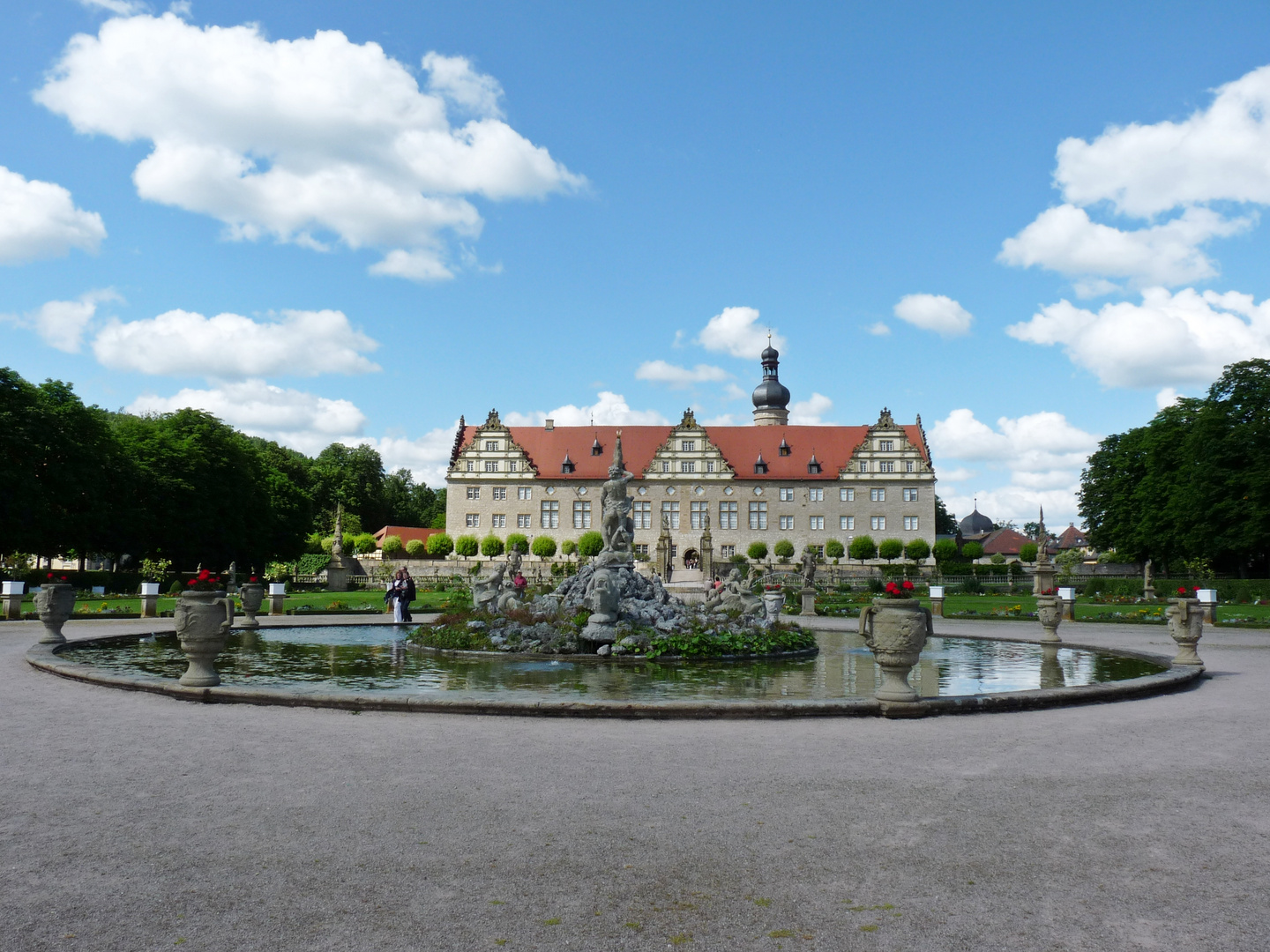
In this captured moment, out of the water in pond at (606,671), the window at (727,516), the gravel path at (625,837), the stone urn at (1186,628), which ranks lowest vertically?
the water in pond at (606,671)

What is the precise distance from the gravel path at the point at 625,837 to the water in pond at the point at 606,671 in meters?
2.55

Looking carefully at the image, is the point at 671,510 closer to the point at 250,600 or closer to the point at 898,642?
the point at 250,600

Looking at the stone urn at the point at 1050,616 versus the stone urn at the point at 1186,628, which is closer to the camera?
the stone urn at the point at 1186,628

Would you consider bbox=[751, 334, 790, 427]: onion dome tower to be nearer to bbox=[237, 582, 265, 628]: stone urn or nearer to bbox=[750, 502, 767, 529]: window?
bbox=[750, 502, 767, 529]: window

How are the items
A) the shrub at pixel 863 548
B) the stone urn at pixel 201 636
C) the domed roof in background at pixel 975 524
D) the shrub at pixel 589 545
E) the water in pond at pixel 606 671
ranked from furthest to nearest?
the domed roof in background at pixel 975 524 < the shrub at pixel 589 545 < the shrub at pixel 863 548 < the water in pond at pixel 606 671 < the stone urn at pixel 201 636

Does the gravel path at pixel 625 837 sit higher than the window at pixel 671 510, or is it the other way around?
the window at pixel 671 510

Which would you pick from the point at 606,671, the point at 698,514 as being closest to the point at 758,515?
the point at 698,514

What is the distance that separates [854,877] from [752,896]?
60 centimetres

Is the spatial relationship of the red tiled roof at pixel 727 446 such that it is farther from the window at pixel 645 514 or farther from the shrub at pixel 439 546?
the shrub at pixel 439 546

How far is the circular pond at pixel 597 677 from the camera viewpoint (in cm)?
954

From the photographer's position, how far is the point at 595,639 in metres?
15.2

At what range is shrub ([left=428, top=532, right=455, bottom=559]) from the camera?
72250mm

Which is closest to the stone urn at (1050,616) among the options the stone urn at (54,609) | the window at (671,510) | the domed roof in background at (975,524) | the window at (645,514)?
the stone urn at (54,609)

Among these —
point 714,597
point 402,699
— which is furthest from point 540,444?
point 402,699
